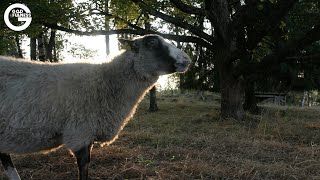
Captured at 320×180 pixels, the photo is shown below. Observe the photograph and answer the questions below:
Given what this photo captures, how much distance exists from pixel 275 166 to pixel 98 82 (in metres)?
3.24

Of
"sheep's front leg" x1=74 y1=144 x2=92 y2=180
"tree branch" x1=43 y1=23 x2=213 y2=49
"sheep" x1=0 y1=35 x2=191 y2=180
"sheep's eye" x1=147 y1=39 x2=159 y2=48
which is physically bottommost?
"sheep's front leg" x1=74 y1=144 x2=92 y2=180

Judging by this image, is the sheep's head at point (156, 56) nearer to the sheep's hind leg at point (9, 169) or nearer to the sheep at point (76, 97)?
the sheep at point (76, 97)

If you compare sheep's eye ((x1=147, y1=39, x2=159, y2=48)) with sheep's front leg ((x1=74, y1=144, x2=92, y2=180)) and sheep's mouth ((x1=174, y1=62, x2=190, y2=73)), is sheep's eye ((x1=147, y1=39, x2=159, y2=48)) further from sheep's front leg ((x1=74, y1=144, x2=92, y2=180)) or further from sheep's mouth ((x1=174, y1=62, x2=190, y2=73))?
sheep's front leg ((x1=74, y1=144, x2=92, y2=180))

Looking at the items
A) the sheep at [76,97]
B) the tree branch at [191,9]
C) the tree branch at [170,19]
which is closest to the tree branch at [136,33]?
the tree branch at [170,19]

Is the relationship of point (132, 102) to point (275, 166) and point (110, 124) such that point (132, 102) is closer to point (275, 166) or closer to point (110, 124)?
point (110, 124)

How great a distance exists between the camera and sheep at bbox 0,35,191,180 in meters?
4.68

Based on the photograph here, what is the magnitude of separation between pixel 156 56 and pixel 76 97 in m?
1.25

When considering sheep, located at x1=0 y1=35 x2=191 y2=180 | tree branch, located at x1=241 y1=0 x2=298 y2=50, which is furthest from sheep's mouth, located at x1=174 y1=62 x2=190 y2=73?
tree branch, located at x1=241 y1=0 x2=298 y2=50

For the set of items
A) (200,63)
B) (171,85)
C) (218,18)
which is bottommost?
(171,85)

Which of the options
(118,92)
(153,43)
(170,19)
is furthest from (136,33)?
(118,92)

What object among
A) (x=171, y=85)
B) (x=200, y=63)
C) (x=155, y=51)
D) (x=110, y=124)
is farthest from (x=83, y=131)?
(x=171, y=85)

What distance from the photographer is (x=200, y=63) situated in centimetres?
1847

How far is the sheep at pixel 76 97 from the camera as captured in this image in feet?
15.3

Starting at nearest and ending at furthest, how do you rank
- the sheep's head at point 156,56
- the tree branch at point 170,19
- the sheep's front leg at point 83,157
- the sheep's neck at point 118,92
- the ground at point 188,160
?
the sheep's front leg at point 83,157
the sheep's neck at point 118,92
the sheep's head at point 156,56
the ground at point 188,160
the tree branch at point 170,19
